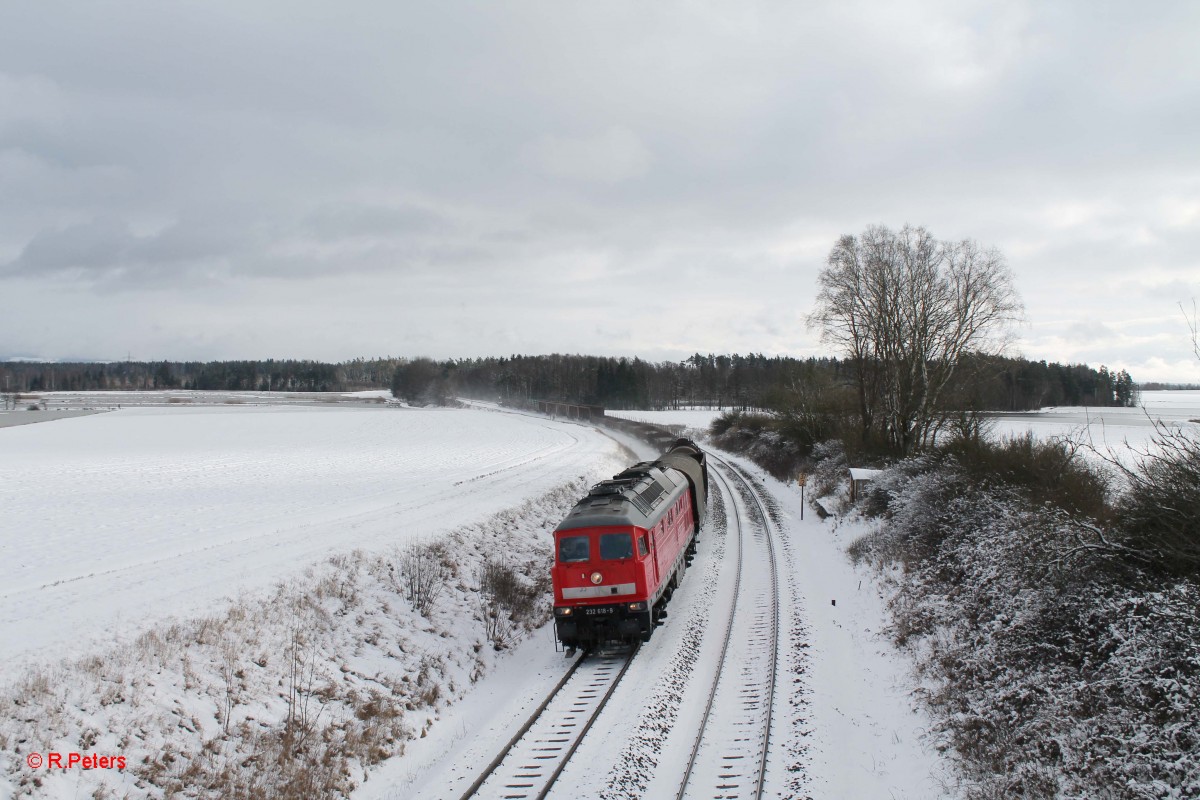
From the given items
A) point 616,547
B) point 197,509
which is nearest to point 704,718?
point 616,547

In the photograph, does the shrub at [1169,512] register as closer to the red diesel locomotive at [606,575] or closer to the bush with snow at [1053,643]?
the bush with snow at [1053,643]

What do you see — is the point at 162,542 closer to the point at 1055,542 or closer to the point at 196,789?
the point at 196,789

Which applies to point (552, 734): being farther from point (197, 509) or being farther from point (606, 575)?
point (197, 509)

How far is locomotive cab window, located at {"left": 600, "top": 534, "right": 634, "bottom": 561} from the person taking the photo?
14344mm

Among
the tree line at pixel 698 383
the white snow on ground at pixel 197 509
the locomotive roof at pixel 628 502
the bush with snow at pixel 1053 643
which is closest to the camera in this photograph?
the bush with snow at pixel 1053 643

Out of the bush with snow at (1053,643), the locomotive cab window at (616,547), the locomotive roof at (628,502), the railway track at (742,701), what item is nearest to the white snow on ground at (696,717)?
the railway track at (742,701)

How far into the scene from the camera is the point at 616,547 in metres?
14.4

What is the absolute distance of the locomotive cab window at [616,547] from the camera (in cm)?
1434

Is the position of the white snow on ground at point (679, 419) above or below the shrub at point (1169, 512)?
below

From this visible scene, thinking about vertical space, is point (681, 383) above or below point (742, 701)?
above

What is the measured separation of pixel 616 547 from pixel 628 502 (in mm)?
1462

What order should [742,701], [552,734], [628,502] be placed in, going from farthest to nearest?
[628,502] < [742,701] < [552,734]

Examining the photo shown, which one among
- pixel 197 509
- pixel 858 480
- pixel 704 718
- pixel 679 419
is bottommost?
pixel 704 718

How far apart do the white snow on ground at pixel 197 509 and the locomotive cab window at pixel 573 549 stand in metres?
5.34
